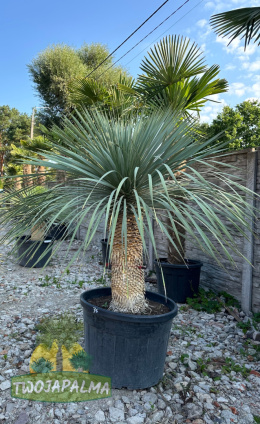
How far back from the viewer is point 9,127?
31328 mm

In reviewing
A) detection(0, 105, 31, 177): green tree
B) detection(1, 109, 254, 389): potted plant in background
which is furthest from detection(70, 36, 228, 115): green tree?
detection(0, 105, 31, 177): green tree

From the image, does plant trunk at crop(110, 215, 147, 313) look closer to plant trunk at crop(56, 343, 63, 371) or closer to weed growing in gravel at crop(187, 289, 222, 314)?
plant trunk at crop(56, 343, 63, 371)

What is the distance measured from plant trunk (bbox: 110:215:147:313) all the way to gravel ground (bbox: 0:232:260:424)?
1.00 ft

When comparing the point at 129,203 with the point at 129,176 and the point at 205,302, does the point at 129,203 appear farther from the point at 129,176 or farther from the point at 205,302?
the point at 205,302

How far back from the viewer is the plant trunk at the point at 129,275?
74.2 inches

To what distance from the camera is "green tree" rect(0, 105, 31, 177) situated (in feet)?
98.4

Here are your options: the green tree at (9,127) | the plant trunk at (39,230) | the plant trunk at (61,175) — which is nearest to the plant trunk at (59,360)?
the plant trunk at (39,230)

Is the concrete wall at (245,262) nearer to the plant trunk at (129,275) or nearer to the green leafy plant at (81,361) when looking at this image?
the plant trunk at (129,275)

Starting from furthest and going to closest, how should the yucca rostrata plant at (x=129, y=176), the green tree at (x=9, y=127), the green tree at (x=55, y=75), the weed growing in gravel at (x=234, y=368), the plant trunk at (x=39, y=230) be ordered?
the green tree at (x=9, y=127) < the green tree at (x=55, y=75) < the weed growing in gravel at (x=234, y=368) < the plant trunk at (x=39, y=230) < the yucca rostrata plant at (x=129, y=176)

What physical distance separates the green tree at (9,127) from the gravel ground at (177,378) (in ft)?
97.0

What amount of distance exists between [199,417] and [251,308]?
161 centimetres

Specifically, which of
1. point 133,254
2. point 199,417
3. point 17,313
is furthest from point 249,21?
point 17,313

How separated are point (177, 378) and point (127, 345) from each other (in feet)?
1.67

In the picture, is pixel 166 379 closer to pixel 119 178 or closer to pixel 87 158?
pixel 119 178
